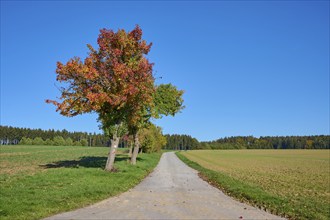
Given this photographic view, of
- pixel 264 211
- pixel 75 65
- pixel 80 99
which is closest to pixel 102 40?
pixel 75 65

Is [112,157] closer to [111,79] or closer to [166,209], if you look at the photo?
[111,79]

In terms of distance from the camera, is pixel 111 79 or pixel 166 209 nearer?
pixel 166 209

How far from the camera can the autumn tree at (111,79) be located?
21.6 metres

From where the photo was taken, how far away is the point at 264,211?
12.4 metres

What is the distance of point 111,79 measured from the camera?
22469 millimetres

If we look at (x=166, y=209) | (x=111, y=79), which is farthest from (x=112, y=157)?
(x=166, y=209)

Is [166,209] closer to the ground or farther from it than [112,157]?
closer to the ground

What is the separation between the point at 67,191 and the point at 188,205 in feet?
17.4

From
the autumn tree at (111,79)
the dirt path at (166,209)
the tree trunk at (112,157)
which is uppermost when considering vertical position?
the autumn tree at (111,79)

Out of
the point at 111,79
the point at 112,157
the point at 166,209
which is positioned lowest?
the point at 166,209

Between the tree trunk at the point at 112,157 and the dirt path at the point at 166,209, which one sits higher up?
the tree trunk at the point at 112,157

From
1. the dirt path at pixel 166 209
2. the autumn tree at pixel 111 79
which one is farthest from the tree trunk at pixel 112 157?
the dirt path at pixel 166 209

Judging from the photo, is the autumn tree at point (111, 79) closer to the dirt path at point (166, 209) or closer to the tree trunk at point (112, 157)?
the tree trunk at point (112, 157)

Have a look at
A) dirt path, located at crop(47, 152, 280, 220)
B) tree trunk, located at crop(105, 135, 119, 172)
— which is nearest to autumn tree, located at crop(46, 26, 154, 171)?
tree trunk, located at crop(105, 135, 119, 172)
